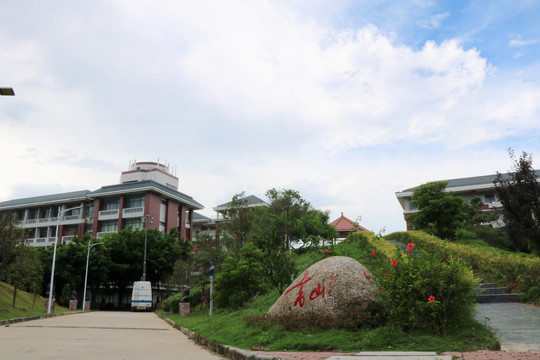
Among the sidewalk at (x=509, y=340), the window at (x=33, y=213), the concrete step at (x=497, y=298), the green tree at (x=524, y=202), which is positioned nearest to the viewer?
the sidewalk at (x=509, y=340)

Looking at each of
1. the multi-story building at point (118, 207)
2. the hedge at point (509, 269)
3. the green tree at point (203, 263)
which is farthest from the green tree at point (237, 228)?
the multi-story building at point (118, 207)

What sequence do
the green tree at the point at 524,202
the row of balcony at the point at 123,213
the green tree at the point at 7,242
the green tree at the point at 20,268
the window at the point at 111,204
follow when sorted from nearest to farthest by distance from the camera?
the green tree at the point at 524,202
the green tree at the point at 7,242
the green tree at the point at 20,268
the row of balcony at the point at 123,213
the window at the point at 111,204

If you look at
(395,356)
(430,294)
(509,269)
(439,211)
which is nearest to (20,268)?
(430,294)

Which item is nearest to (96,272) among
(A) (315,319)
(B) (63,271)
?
(B) (63,271)

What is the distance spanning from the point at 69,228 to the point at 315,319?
52987mm

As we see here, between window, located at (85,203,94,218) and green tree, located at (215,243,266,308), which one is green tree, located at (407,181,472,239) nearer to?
green tree, located at (215,243,266,308)

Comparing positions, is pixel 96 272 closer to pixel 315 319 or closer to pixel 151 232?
pixel 151 232

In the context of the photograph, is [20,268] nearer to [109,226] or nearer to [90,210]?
[109,226]

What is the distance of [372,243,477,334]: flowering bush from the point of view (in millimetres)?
7473

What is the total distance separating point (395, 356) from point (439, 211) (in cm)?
2701

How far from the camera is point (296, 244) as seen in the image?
34.5 metres

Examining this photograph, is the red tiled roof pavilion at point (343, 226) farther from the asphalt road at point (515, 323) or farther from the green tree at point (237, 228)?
the asphalt road at point (515, 323)

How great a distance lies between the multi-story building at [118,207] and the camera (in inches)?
1938

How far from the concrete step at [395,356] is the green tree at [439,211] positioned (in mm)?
25863
